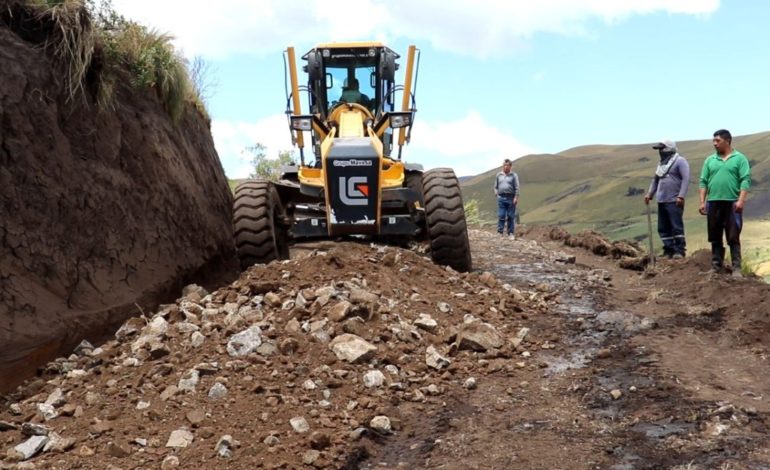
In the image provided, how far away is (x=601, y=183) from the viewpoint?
316ft

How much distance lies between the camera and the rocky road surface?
4.05 metres

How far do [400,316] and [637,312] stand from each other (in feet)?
8.11

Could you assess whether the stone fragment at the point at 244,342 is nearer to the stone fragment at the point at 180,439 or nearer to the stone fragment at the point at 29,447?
the stone fragment at the point at 180,439

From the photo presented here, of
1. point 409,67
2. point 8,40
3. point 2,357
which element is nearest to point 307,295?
point 2,357

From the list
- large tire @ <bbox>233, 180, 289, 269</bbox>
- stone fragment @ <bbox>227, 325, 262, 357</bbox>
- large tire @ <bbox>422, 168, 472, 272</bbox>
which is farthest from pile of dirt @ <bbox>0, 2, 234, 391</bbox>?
large tire @ <bbox>422, 168, 472, 272</bbox>

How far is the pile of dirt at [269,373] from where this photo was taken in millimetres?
4215

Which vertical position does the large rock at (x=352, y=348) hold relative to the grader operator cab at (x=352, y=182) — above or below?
below

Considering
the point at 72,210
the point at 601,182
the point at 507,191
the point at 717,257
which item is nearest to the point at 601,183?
the point at 601,182

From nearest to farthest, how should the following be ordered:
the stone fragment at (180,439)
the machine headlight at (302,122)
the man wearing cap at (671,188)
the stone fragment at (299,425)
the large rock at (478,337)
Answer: the stone fragment at (180,439) < the stone fragment at (299,425) < the large rock at (478,337) < the machine headlight at (302,122) < the man wearing cap at (671,188)

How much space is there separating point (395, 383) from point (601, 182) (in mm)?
96607

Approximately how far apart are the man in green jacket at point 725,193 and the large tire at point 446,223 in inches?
107

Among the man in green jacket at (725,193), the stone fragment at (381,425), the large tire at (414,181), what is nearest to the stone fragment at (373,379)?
the stone fragment at (381,425)

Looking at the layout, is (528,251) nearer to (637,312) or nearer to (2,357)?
(637,312)

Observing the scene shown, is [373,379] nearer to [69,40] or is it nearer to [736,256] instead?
[69,40]
